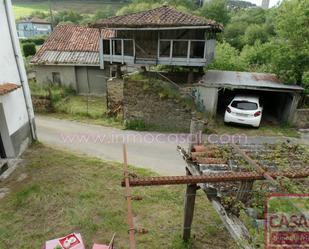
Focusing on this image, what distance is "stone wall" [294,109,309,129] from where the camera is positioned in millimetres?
13852

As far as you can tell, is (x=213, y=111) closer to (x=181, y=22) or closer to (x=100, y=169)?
(x=181, y=22)

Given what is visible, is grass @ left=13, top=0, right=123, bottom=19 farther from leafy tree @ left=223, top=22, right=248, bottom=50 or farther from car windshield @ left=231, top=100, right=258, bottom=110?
car windshield @ left=231, top=100, right=258, bottom=110

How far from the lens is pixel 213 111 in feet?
47.2

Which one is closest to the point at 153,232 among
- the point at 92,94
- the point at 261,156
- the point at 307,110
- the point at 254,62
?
the point at 261,156

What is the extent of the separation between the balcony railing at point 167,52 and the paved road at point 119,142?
456 cm

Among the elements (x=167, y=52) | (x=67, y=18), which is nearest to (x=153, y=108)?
(x=167, y=52)

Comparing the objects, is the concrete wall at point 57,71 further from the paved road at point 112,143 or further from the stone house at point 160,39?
the paved road at point 112,143

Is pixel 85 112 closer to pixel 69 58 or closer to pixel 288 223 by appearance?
pixel 69 58

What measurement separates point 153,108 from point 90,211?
802 centimetres

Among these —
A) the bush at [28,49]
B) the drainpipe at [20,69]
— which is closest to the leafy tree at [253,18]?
the bush at [28,49]

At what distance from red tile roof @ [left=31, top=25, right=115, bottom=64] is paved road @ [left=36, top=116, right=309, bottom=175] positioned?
28.9ft

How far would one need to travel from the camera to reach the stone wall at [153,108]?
46.3 ft

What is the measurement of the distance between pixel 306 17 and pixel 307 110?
5.01 m

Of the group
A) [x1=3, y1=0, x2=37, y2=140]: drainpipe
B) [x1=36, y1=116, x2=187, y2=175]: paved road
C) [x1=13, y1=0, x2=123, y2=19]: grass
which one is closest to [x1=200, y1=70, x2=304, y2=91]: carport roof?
[x1=36, y1=116, x2=187, y2=175]: paved road
